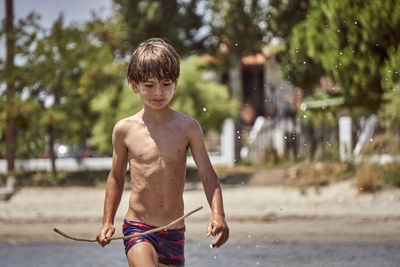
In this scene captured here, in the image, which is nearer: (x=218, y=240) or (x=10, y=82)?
(x=218, y=240)

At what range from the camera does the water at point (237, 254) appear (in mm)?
8078

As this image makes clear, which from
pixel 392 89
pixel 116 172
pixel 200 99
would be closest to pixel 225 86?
pixel 200 99

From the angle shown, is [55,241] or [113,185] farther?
[55,241]

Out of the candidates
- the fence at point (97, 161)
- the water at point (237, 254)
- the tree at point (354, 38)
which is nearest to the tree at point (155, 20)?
the fence at point (97, 161)

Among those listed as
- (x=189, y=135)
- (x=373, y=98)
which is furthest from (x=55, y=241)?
(x=189, y=135)

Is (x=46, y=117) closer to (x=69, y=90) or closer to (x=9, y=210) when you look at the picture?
(x=69, y=90)

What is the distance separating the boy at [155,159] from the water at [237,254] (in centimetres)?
437

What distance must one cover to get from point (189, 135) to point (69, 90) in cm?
1723

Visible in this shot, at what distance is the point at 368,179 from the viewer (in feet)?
49.0

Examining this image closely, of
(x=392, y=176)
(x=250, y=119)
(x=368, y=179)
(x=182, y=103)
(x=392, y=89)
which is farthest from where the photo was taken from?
(x=250, y=119)

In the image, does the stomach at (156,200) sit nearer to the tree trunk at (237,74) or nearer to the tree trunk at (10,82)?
the tree trunk at (10,82)

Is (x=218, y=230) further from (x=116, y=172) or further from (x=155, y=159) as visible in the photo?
(x=116, y=172)

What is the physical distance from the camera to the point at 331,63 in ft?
41.2

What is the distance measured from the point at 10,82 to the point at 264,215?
9.90 metres
